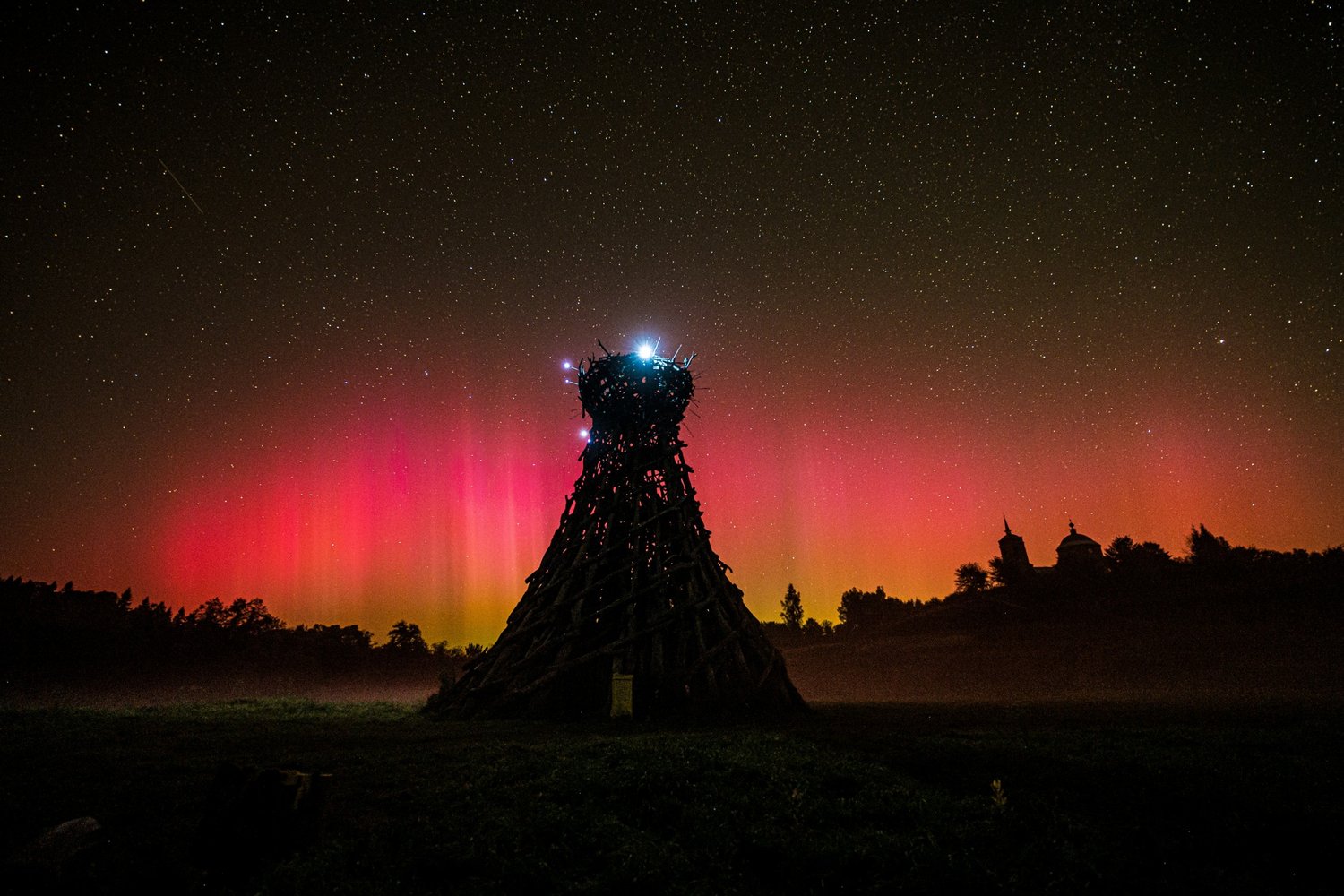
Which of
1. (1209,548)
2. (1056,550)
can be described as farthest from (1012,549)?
(1209,548)

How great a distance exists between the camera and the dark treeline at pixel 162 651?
85.3 ft

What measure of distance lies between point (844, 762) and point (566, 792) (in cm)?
358

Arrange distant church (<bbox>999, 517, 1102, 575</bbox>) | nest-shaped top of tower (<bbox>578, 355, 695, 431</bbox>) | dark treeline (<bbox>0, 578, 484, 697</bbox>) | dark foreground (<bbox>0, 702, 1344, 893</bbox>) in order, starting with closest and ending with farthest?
dark foreground (<bbox>0, 702, 1344, 893</bbox>)
nest-shaped top of tower (<bbox>578, 355, 695, 431</bbox>)
dark treeline (<bbox>0, 578, 484, 697</bbox>)
distant church (<bbox>999, 517, 1102, 575</bbox>)

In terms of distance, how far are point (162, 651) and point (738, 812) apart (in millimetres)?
38289

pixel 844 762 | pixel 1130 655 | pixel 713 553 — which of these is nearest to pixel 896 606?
pixel 1130 655

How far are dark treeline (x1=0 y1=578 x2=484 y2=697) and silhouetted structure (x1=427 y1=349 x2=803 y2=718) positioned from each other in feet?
31.5

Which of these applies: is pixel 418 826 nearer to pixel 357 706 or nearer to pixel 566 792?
pixel 566 792

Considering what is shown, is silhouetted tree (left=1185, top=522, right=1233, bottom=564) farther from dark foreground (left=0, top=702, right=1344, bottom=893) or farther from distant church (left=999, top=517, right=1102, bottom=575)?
dark foreground (left=0, top=702, right=1344, bottom=893)

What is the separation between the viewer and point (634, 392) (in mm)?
18078

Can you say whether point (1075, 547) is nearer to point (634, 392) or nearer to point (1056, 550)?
point (1056, 550)

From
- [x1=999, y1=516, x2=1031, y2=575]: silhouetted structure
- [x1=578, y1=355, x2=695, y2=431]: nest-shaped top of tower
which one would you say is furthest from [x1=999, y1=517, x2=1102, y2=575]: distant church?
[x1=578, y1=355, x2=695, y2=431]: nest-shaped top of tower

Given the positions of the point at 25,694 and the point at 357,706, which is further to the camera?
the point at 25,694

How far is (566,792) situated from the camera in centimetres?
622

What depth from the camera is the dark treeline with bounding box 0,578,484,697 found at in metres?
26.0
